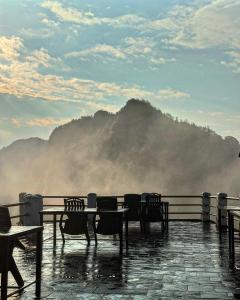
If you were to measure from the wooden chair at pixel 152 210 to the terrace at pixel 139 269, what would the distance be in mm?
967

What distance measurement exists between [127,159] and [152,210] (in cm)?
10757

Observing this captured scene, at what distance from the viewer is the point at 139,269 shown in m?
7.55

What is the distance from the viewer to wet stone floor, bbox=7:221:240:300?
19.6ft

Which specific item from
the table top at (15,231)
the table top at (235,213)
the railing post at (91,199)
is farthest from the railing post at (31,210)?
the table top at (15,231)

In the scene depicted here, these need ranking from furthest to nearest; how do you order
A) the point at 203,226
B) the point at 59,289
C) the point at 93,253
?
the point at 203,226 → the point at 93,253 → the point at 59,289

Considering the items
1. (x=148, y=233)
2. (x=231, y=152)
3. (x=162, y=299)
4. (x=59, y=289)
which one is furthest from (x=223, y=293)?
(x=231, y=152)

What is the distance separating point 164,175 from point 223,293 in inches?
4332

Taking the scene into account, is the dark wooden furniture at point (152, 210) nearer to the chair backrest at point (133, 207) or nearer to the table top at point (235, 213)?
the chair backrest at point (133, 207)

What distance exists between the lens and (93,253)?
30.5 feet

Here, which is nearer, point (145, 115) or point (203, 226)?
point (203, 226)

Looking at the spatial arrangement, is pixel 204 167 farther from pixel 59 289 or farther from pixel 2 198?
pixel 59 289

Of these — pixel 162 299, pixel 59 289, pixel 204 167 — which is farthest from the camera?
pixel 204 167

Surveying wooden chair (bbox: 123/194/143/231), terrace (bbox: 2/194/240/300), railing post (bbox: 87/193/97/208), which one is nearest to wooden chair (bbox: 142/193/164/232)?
wooden chair (bbox: 123/194/143/231)

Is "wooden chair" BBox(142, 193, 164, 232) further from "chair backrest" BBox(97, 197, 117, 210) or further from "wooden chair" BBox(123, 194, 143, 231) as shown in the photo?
"chair backrest" BBox(97, 197, 117, 210)
